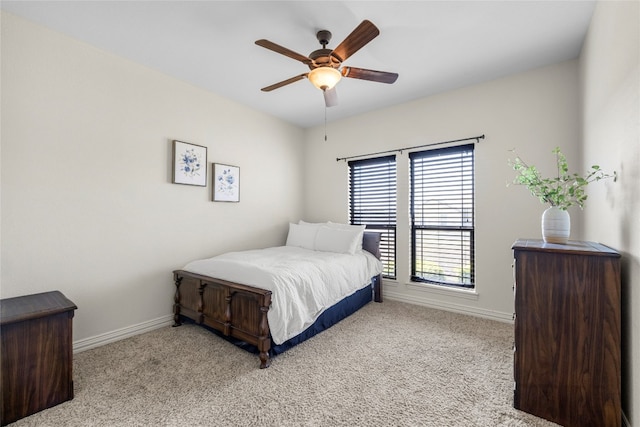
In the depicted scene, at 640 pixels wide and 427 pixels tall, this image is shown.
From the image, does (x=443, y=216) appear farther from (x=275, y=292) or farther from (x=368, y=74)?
(x=275, y=292)

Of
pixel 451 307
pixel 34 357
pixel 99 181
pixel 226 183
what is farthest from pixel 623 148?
pixel 99 181

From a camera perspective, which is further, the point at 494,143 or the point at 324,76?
the point at 494,143

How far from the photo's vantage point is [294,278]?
246 centimetres

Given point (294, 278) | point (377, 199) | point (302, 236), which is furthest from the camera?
point (377, 199)

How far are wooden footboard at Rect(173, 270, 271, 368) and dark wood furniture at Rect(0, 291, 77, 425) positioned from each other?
3.32ft

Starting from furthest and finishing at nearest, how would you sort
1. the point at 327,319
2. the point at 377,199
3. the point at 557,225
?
the point at 377,199 → the point at 327,319 → the point at 557,225

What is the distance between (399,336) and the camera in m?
2.71

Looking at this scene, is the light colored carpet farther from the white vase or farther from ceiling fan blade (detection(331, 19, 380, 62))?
ceiling fan blade (detection(331, 19, 380, 62))

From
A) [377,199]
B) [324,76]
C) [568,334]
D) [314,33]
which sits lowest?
[568,334]

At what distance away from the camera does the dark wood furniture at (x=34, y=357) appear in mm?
1623

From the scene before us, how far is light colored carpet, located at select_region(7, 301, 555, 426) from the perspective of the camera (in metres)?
1.64

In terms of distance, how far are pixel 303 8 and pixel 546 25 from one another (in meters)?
1.94

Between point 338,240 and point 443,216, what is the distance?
1.35 m

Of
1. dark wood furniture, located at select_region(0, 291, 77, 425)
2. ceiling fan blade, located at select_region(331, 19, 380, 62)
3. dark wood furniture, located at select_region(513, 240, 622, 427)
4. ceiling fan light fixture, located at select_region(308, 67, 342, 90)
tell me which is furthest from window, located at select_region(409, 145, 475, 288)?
dark wood furniture, located at select_region(0, 291, 77, 425)
